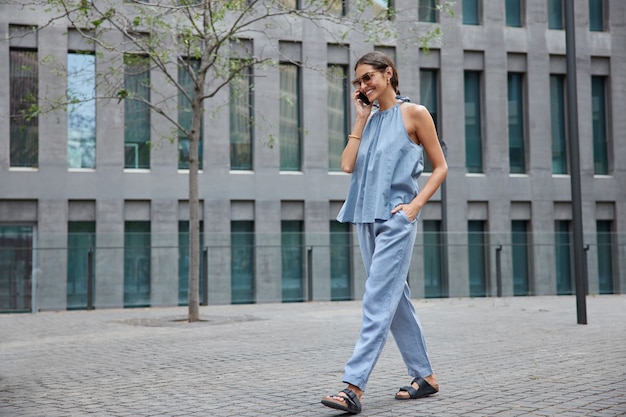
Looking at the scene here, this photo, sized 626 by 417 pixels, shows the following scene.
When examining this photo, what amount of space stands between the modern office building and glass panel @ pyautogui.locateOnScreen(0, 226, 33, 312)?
0.04 m

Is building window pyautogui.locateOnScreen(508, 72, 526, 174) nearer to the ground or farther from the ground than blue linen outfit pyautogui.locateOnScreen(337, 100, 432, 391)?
farther from the ground

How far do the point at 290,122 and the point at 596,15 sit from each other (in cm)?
1124

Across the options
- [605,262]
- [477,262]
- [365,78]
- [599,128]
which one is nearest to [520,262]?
[477,262]

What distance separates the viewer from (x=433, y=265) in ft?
80.3

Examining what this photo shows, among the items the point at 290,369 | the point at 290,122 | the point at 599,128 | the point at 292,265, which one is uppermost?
the point at 599,128

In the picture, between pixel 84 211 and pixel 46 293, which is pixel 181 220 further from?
pixel 46 293

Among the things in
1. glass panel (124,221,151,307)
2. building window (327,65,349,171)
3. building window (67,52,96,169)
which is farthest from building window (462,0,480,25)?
glass panel (124,221,151,307)

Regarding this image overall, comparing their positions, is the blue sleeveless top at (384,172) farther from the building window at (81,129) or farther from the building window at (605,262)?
the building window at (605,262)

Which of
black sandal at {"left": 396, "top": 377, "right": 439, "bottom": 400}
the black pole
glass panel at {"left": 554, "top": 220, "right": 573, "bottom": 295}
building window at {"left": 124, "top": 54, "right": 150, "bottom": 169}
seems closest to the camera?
black sandal at {"left": 396, "top": 377, "right": 439, "bottom": 400}

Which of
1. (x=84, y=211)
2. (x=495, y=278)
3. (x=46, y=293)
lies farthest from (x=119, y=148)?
(x=495, y=278)

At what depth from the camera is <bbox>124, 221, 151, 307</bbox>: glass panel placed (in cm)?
2141

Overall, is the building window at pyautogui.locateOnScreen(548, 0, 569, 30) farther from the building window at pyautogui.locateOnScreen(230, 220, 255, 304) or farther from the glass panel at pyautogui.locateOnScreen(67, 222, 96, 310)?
the glass panel at pyautogui.locateOnScreen(67, 222, 96, 310)

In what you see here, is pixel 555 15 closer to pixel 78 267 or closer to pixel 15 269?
pixel 78 267

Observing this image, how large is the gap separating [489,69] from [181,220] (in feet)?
35.4
